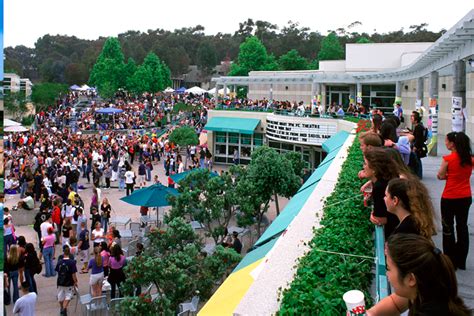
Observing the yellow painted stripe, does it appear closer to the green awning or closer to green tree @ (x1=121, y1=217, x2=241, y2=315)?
green tree @ (x1=121, y1=217, x2=241, y2=315)

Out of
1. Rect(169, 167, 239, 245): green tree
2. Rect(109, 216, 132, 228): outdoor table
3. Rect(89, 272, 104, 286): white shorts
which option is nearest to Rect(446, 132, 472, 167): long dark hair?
Rect(89, 272, 104, 286): white shorts

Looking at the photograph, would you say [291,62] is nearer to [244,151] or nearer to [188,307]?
[244,151]

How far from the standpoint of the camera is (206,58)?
393 feet

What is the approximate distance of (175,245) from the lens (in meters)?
12.1

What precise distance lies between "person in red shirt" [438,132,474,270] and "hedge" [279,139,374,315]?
80 cm

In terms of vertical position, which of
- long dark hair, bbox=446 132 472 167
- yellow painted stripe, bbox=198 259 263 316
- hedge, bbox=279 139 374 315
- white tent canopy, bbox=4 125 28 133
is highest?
white tent canopy, bbox=4 125 28 133

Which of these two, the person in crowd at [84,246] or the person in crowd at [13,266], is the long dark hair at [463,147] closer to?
the person in crowd at [13,266]

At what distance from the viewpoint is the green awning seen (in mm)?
37594

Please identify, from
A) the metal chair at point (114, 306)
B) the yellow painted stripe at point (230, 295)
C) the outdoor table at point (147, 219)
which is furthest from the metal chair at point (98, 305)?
the outdoor table at point (147, 219)

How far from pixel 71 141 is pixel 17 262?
2646cm

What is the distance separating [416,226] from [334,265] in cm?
90

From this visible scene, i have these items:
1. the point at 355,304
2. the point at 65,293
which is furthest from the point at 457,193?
the point at 65,293

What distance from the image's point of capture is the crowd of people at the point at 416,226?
2.71m

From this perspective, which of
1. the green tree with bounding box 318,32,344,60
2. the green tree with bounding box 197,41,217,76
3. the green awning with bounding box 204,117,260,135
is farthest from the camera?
the green tree with bounding box 197,41,217,76
